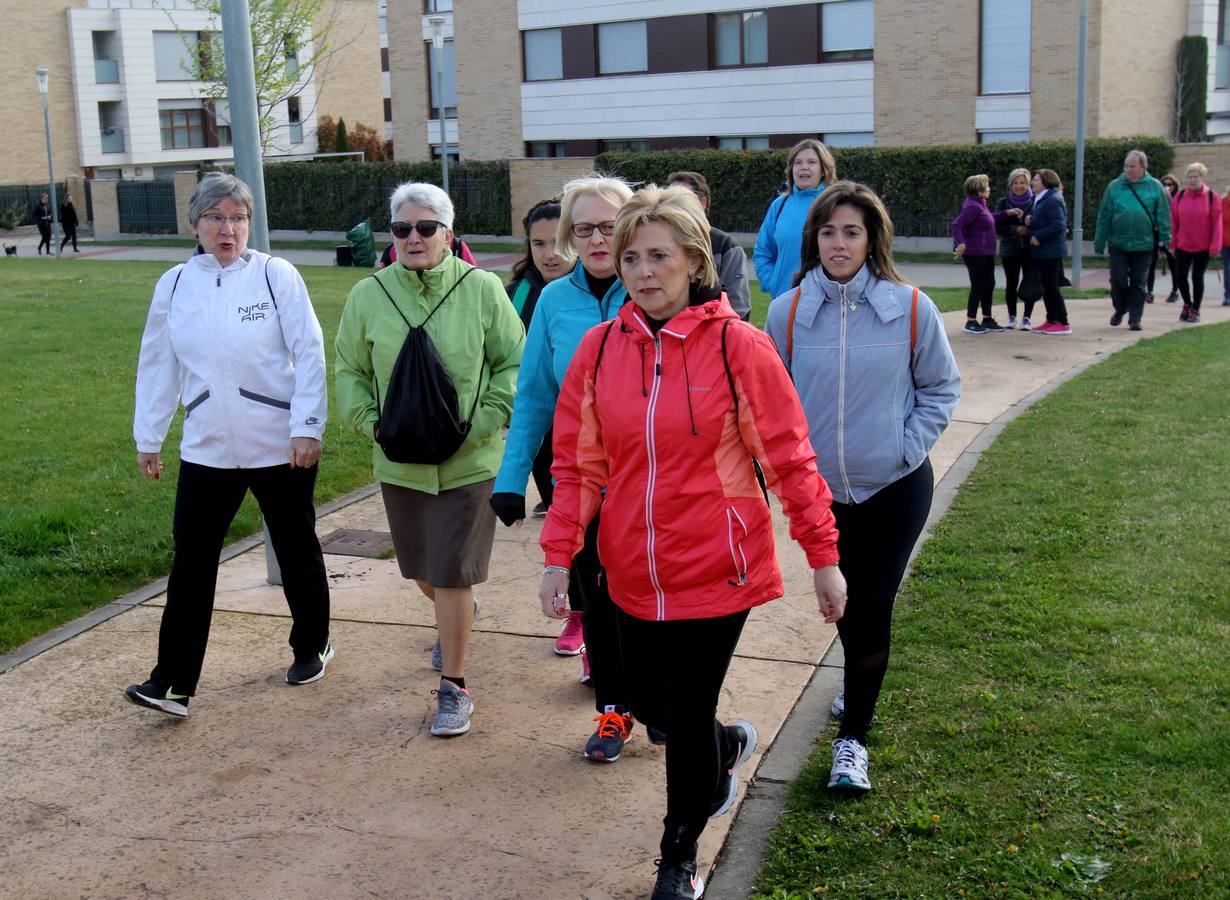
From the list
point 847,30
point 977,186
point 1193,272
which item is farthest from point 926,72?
point 977,186

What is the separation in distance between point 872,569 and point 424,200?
2.01 metres

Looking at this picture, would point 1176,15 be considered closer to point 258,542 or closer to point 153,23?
point 258,542

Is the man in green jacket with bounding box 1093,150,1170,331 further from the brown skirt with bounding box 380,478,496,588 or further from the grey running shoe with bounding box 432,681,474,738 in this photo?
the grey running shoe with bounding box 432,681,474,738

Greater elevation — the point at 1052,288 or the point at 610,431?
the point at 610,431

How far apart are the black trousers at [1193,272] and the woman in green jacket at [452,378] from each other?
523 inches

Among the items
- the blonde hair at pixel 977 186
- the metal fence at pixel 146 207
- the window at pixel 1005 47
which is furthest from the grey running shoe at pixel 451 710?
the metal fence at pixel 146 207

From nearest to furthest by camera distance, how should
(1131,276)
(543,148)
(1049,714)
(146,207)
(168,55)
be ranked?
1. (1049,714)
2. (1131,276)
3. (543,148)
4. (146,207)
5. (168,55)

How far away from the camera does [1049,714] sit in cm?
464

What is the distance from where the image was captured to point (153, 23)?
58438mm

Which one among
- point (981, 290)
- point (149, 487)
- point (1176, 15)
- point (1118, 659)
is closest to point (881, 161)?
point (1176, 15)

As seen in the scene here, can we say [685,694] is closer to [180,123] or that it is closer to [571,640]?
[571,640]

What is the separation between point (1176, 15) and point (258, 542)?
3438 cm

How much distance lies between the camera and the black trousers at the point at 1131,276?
1493 cm

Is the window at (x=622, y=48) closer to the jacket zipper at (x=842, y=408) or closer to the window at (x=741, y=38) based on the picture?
the window at (x=741, y=38)
